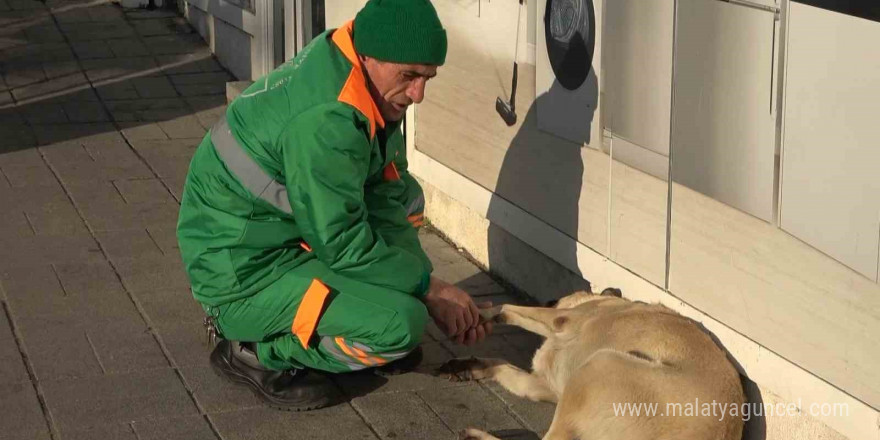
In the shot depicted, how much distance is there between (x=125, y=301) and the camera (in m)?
5.53

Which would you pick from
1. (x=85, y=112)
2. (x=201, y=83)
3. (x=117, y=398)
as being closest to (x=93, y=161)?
(x=85, y=112)

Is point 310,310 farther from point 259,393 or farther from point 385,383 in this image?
point 385,383

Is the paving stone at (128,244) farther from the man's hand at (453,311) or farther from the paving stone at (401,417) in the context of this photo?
the man's hand at (453,311)

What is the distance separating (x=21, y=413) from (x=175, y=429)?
23.5 inches

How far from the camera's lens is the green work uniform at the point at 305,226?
407cm

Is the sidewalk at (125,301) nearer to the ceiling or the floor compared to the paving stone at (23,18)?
nearer to the floor

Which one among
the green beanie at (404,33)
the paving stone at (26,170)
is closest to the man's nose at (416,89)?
the green beanie at (404,33)

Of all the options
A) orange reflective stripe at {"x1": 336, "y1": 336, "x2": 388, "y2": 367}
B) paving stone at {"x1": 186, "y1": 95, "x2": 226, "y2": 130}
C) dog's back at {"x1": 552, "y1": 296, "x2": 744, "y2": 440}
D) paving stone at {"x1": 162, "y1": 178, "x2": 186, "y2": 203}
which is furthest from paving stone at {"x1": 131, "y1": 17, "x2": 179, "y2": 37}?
dog's back at {"x1": 552, "y1": 296, "x2": 744, "y2": 440}

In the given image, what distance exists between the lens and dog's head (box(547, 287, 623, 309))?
4.77 metres

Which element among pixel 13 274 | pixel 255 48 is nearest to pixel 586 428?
pixel 13 274

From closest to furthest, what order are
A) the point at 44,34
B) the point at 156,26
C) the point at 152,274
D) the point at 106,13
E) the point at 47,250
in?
the point at 152,274 → the point at 47,250 → the point at 44,34 → the point at 156,26 → the point at 106,13

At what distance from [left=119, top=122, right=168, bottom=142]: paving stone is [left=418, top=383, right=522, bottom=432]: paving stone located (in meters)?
4.33

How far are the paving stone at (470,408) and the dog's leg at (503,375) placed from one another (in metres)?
0.06

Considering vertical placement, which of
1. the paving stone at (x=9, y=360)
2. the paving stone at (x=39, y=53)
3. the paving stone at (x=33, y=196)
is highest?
the paving stone at (x=39, y=53)
